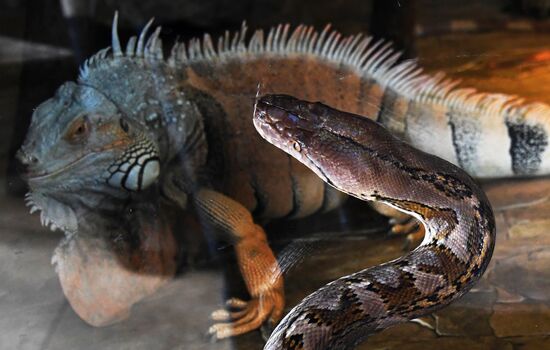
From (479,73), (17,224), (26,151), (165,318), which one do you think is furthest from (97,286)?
(479,73)

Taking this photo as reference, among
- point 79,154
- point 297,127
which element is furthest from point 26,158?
point 297,127

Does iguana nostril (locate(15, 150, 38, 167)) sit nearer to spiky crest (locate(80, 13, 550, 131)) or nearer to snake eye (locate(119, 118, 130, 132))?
snake eye (locate(119, 118, 130, 132))

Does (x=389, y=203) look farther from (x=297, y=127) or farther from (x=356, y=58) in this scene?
(x=356, y=58)

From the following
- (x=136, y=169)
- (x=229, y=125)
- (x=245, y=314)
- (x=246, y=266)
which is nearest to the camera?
(x=245, y=314)

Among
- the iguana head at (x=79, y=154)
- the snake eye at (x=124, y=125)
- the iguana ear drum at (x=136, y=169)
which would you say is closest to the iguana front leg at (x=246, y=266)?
the iguana ear drum at (x=136, y=169)


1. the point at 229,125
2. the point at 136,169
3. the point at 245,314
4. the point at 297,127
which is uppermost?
the point at 297,127

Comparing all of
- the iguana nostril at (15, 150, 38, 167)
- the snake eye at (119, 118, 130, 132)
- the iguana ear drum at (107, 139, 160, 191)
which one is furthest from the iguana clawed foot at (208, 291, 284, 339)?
the iguana nostril at (15, 150, 38, 167)
